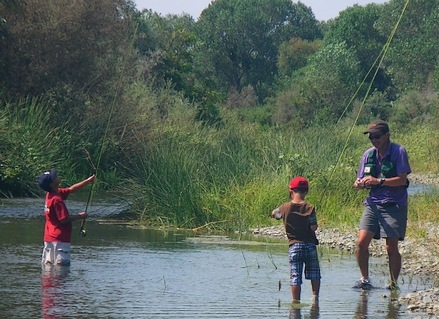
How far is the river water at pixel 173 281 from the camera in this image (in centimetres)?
952

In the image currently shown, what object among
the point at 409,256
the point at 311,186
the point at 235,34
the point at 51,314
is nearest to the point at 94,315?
the point at 51,314

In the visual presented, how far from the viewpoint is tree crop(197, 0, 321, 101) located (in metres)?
83.8

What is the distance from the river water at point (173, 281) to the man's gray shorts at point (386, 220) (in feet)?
2.00

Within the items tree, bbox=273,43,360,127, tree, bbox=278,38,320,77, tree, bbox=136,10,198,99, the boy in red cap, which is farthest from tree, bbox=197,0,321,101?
the boy in red cap

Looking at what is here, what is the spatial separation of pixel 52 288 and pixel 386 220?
343 centimetres

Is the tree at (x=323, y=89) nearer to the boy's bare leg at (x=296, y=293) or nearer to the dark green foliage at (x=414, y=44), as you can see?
the dark green foliage at (x=414, y=44)

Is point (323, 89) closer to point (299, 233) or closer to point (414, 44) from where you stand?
point (414, 44)

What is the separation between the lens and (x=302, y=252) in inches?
391

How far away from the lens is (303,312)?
9562mm

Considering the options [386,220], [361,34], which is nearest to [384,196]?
[386,220]

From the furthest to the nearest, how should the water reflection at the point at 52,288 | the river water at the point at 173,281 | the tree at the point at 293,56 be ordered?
the tree at the point at 293,56
the river water at the point at 173,281
the water reflection at the point at 52,288

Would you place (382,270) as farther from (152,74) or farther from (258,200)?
(152,74)

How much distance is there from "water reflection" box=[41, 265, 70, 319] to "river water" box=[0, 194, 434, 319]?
0.01m

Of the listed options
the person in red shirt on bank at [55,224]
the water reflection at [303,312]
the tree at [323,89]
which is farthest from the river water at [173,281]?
the tree at [323,89]
